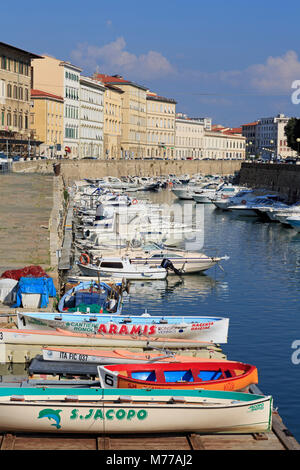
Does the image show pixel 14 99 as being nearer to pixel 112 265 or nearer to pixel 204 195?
pixel 204 195

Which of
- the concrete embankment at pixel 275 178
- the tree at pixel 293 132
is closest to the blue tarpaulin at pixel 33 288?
the concrete embankment at pixel 275 178

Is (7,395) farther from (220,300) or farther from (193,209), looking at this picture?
(193,209)

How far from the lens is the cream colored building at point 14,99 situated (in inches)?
3770

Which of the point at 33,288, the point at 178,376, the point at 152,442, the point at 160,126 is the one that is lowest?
the point at 152,442

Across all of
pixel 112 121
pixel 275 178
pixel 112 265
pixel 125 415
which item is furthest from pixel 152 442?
pixel 112 121

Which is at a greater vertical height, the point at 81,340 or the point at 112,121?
the point at 112,121

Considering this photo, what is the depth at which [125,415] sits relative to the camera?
1600cm

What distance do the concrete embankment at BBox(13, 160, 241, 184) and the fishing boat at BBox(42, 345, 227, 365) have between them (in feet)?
193

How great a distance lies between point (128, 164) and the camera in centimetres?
13938

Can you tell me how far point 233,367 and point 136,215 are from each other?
126 feet

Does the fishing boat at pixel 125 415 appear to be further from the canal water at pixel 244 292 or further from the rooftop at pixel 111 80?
the rooftop at pixel 111 80

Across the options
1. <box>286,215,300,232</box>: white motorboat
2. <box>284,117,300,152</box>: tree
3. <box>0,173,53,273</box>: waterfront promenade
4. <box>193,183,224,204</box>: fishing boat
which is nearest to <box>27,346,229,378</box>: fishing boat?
<box>0,173,53,273</box>: waterfront promenade

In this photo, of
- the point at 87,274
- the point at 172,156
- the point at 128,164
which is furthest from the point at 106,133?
the point at 87,274

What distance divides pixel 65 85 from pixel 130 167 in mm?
18158
